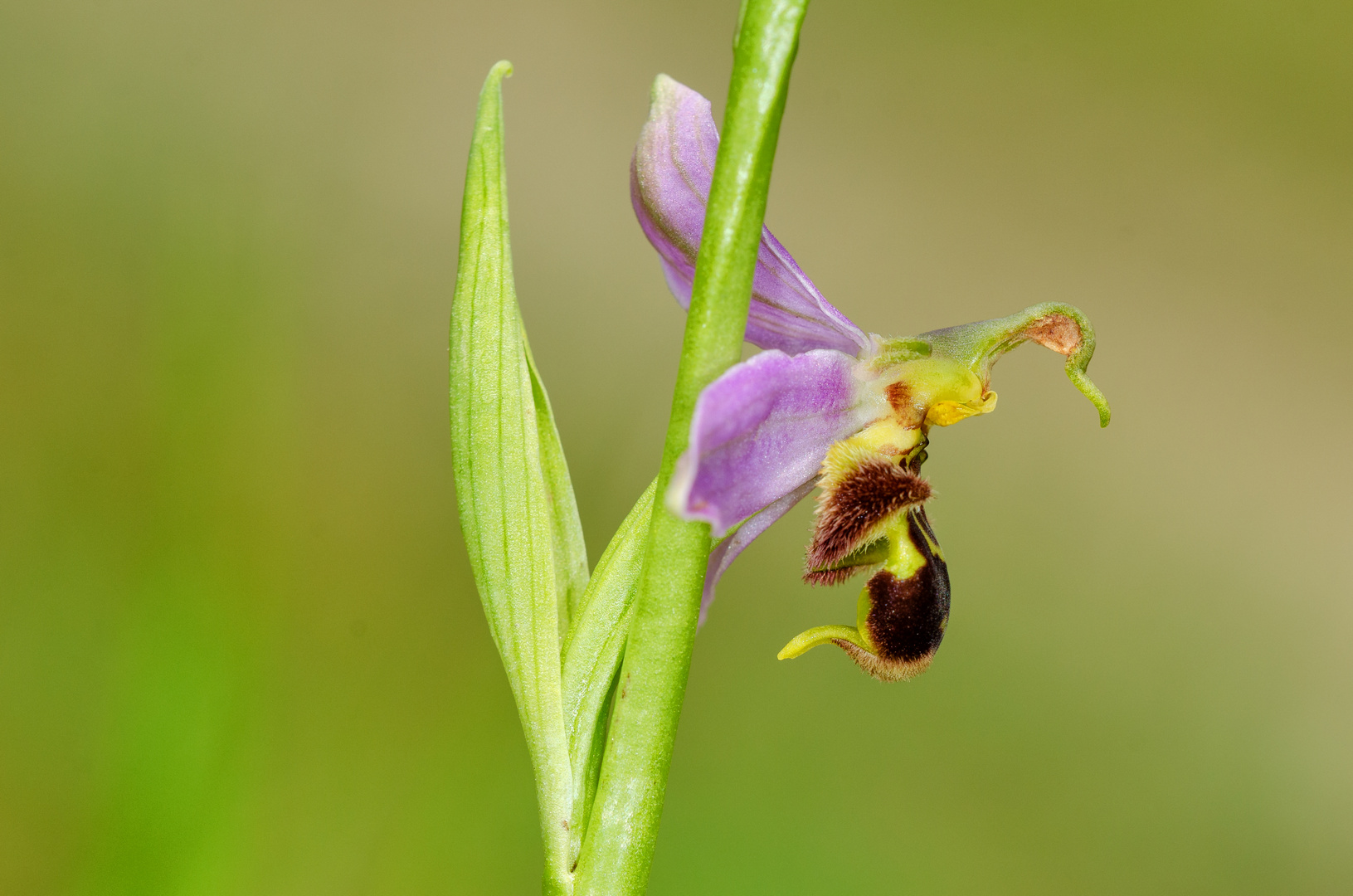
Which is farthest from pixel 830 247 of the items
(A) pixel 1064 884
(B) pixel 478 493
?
(B) pixel 478 493

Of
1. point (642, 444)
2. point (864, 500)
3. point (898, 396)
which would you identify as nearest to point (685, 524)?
point (864, 500)

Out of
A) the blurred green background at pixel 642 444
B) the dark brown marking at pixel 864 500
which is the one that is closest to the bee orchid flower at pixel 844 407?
the dark brown marking at pixel 864 500

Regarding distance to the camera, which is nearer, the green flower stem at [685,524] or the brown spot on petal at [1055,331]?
the green flower stem at [685,524]

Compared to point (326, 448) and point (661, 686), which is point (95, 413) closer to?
point (326, 448)

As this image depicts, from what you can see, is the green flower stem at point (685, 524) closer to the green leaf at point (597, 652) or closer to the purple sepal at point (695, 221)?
the green leaf at point (597, 652)

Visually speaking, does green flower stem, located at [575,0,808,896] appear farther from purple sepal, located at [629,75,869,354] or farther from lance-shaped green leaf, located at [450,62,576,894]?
purple sepal, located at [629,75,869,354]

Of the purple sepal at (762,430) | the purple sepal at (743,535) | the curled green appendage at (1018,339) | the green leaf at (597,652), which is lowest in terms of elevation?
the green leaf at (597,652)
